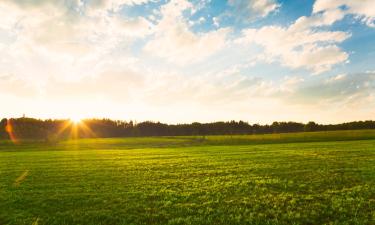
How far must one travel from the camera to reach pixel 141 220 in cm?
1538

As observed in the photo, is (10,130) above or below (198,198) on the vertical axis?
above

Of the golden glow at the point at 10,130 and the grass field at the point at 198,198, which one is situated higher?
the golden glow at the point at 10,130

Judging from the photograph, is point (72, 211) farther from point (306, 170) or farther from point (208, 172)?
point (306, 170)

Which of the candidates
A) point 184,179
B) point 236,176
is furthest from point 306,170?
point 184,179

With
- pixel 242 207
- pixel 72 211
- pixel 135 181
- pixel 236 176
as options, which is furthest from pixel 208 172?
pixel 72 211

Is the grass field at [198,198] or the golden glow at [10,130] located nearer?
the grass field at [198,198]

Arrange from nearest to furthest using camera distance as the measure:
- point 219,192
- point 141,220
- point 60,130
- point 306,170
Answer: point 141,220 → point 219,192 → point 306,170 → point 60,130

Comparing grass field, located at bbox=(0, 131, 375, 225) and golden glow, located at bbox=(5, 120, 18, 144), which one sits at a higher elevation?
golden glow, located at bbox=(5, 120, 18, 144)

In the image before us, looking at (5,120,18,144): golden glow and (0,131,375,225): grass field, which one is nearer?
(0,131,375,225): grass field

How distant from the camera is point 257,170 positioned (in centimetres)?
3059

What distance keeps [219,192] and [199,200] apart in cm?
235

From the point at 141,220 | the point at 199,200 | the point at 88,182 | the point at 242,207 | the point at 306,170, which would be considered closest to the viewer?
the point at 141,220

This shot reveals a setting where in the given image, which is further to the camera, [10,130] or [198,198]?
[10,130]

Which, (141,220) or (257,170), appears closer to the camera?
(141,220)
